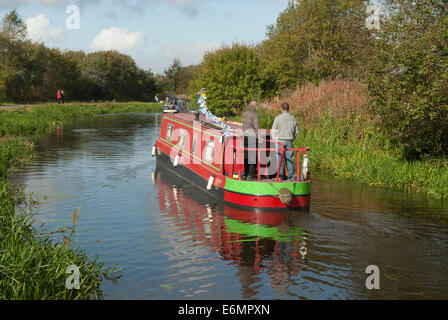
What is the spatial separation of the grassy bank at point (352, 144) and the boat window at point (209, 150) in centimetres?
436

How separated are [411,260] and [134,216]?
17.6 feet

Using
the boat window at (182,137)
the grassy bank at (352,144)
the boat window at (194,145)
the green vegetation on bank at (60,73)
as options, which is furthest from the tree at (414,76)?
the green vegetation on bank at (60,73)

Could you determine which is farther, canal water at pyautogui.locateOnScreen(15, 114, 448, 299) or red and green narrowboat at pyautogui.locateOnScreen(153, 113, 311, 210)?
red and green narrowboat at pyautogui.locateOnScreen(153, 113, 311, 210)

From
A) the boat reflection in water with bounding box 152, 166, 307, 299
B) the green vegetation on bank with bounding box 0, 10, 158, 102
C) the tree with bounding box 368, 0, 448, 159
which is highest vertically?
the green vegetation on bank with bounding box 0, 10, 158, 102

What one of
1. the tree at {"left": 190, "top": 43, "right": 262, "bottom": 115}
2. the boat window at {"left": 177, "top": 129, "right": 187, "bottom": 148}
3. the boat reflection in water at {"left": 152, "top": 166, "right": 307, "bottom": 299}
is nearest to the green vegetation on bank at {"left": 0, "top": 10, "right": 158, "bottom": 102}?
the tree at {"left": 190, "top": 43, "right": 262, "bottom": 115}

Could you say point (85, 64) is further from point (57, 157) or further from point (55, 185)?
point (55, 185)

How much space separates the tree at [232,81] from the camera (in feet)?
89.8

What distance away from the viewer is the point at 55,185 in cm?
1346

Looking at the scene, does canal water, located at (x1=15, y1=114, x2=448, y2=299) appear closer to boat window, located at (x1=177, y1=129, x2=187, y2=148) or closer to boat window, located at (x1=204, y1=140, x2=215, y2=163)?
boat window, located at (x1=204, y1=140, x2=215, y2=163)

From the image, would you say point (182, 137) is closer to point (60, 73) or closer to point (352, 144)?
point (352, 144)

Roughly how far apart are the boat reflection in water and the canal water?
0.06 ft

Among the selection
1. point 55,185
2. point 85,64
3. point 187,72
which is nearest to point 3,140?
point 55,185

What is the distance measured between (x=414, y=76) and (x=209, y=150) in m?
5.36

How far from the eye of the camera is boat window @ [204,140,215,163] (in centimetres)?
1307
